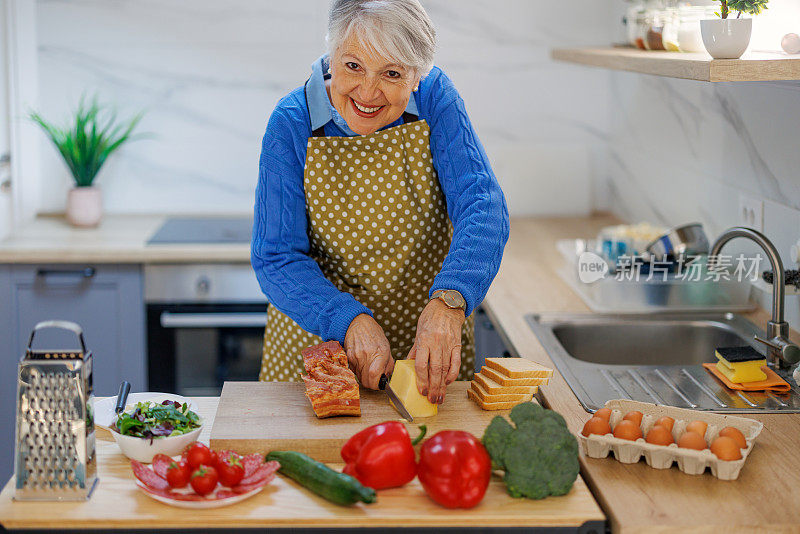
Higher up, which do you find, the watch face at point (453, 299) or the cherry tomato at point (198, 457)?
the watch face at point (453, 299)

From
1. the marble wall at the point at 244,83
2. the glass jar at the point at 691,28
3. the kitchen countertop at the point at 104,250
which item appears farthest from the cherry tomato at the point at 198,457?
the marble wall at the point at 244,83

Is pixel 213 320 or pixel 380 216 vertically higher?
pixel 380 216

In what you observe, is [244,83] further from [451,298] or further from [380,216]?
[451,298]

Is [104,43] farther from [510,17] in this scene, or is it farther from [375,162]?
[375,162]

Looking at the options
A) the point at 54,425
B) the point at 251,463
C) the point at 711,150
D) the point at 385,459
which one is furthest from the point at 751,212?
the point at 54,425

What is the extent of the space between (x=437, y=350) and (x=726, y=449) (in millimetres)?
496

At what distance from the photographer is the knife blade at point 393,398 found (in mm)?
1549

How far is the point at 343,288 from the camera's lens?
2.01 metres

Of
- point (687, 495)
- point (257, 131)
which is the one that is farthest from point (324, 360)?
point (257, 131)

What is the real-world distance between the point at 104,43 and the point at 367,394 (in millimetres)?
2228

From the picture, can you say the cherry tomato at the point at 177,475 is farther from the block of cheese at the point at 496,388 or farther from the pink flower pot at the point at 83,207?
the pink flower pot at the point at 83,207

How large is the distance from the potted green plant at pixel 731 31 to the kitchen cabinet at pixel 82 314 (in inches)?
75.2

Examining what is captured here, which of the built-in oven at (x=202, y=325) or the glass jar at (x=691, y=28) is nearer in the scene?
the glass jar at (x=691, y=28)

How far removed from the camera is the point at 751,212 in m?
2.31
